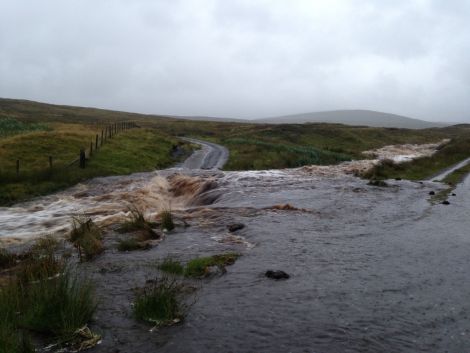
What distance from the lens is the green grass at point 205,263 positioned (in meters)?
11.9

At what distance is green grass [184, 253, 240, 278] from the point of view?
1193cm

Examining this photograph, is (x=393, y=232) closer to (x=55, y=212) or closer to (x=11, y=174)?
(x=55, y=212)

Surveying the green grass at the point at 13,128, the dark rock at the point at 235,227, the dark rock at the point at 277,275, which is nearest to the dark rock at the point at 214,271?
the dark rock at the point at 277,275

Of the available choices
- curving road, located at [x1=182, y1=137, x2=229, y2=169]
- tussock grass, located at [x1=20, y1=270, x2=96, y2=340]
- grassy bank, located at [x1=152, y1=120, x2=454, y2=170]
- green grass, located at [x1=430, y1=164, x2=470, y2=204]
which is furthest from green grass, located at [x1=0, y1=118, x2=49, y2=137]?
tussock grass, located at [x1=20, y1=270, x2=96, y2=340]

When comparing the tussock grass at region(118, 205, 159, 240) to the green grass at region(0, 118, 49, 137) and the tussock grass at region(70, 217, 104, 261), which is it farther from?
the green grass at region(0, 118, 49, 137)

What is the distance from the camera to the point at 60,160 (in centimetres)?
3738

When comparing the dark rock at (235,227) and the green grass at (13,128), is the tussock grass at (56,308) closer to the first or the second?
the dark rock at (235,227)

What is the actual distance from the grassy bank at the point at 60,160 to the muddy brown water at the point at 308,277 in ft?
15.1

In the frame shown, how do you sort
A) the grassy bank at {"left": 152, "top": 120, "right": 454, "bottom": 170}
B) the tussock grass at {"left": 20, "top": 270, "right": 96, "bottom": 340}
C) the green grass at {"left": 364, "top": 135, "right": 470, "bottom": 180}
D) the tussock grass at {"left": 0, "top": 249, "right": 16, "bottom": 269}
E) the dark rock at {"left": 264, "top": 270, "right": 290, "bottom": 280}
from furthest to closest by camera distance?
the grassy bank at {"left": 152, "top": 120, "right": 454, "bottom": 170}, the green grass at {"left": 364, "top": 135, "right": 470, "bottom": 180}, the tussock grass at {"left": 0, "top": 249, "right": 16, "bottom": 269}, the dark rock at {"left": 264, "top": 270, "right": 290, "bottom": 280}, the tussock grass at {"left": 20, "top": 270, "right": 96, "bottom": 340}

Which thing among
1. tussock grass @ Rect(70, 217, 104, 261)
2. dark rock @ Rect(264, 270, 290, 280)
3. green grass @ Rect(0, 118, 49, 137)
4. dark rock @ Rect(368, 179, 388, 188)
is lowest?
tussock grass @ Rect(70, 217, 104, 261)

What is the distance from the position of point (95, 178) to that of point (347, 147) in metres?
50.1

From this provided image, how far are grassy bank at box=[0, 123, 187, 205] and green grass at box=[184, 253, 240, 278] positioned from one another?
17.2 meters

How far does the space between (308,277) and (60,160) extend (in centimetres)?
3056

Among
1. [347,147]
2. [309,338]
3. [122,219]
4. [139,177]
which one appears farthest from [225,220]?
[347,147]
